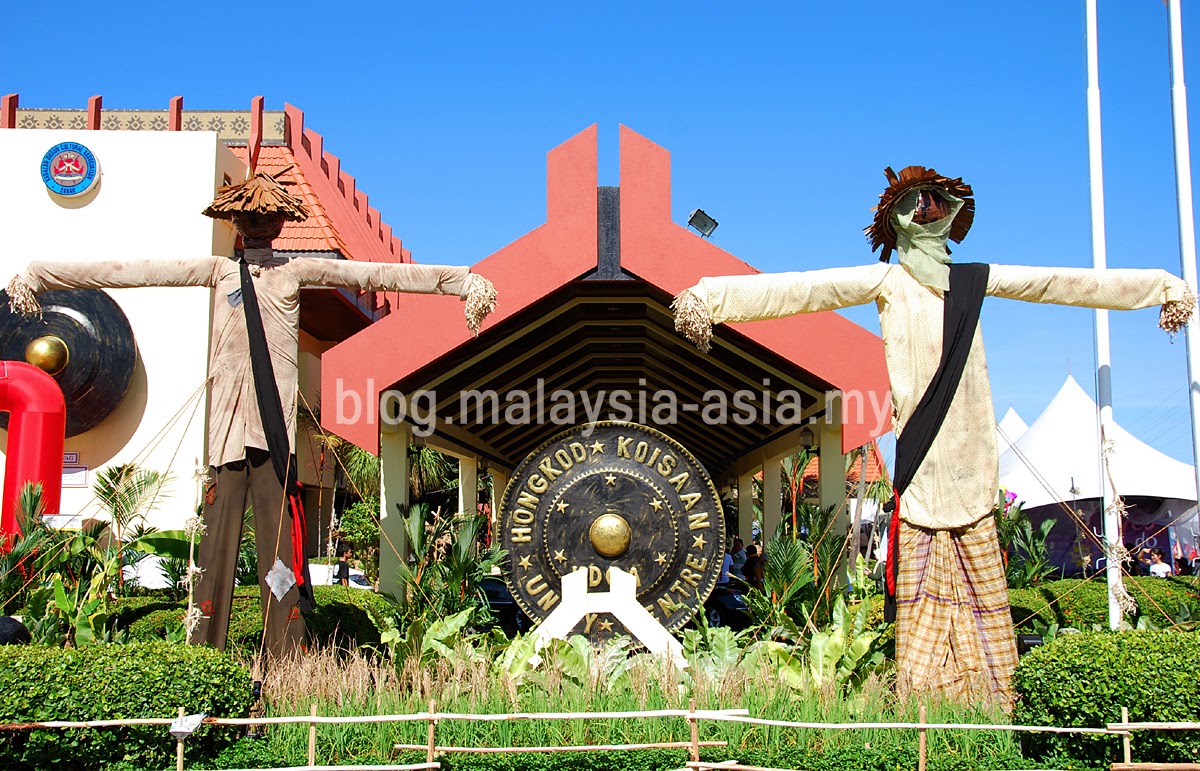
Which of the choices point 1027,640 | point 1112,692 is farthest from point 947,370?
point 1027,640

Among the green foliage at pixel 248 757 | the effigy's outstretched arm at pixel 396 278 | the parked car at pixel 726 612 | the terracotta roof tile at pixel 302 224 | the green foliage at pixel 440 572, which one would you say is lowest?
the green foliage at pixel 248 757

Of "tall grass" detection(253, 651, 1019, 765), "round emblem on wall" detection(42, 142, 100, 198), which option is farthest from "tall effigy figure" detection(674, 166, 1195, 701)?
"round emblem on wall" detection(42, 142, 100, 198)

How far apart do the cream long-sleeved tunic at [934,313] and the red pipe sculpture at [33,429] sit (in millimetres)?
9685

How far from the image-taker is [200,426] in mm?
18000

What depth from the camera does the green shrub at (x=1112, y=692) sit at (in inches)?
215

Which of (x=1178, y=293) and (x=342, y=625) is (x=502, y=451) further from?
(x=1178, y=293)

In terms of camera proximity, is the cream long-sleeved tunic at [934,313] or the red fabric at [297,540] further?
the red fabric at [297,540]

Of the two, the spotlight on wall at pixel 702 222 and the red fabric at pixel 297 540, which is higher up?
the spotlight on wall at pixel 702 222

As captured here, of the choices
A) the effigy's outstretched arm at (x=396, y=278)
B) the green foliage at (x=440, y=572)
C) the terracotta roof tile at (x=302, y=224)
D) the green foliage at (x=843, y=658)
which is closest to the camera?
the green foliage at (x=843, y=658)

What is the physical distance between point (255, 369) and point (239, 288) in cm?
56

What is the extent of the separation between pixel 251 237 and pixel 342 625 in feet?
12.6

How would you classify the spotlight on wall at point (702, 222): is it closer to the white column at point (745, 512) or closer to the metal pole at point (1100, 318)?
the metal pole at point (1100, 318)

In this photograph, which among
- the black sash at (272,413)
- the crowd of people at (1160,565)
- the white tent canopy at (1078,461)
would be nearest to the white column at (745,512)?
the white tent canopy at (1078,461)

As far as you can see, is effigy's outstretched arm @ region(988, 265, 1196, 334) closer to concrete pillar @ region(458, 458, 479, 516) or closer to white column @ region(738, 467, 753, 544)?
concrete pillar @ region(458, 458, 479, 516)
